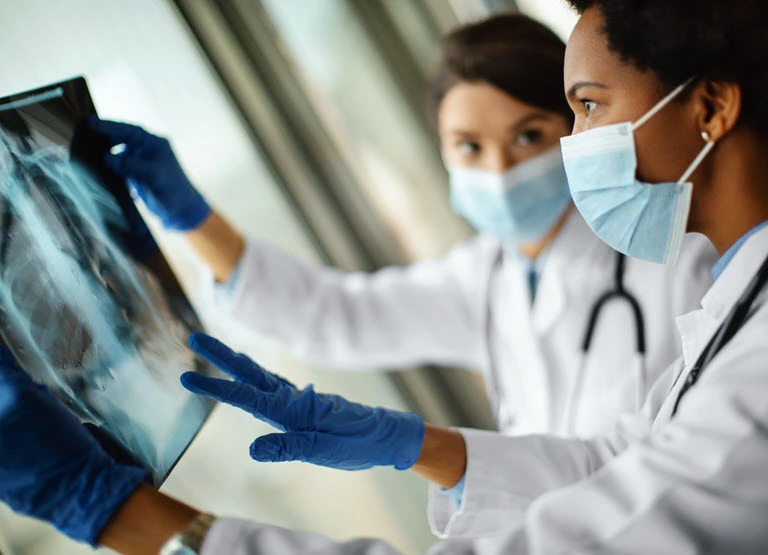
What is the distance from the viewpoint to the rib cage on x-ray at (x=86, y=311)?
0.61m

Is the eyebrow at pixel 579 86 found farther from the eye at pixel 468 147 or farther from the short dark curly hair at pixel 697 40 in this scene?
the eye at pixel 468 147

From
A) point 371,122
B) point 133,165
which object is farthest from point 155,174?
point 371,122

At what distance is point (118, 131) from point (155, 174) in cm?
9

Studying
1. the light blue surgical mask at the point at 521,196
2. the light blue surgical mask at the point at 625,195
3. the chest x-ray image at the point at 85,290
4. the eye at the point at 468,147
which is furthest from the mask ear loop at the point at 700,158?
the chest x-ray image at the point at 85,290

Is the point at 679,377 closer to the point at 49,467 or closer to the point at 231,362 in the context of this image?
the point at 231,362

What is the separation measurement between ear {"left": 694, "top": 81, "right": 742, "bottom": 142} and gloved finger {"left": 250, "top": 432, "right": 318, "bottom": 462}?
0.54m

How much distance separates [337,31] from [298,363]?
852 millimetres

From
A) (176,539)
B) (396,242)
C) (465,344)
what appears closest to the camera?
(176,539)

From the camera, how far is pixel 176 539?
0.57 meters

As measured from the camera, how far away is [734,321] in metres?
0.66

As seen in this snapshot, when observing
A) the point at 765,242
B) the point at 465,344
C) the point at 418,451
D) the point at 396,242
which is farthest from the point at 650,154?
the point at 396,242

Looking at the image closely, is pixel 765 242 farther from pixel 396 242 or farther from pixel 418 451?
pixel 396 242

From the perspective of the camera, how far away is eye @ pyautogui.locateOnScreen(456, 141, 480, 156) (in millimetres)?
1075

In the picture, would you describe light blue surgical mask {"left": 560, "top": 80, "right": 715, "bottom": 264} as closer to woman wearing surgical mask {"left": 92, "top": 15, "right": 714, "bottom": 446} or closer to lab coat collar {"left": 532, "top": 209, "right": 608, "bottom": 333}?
woman wearing surgical mask {"left": 92, "top": 15, "right": 714, "bottom": 446}
